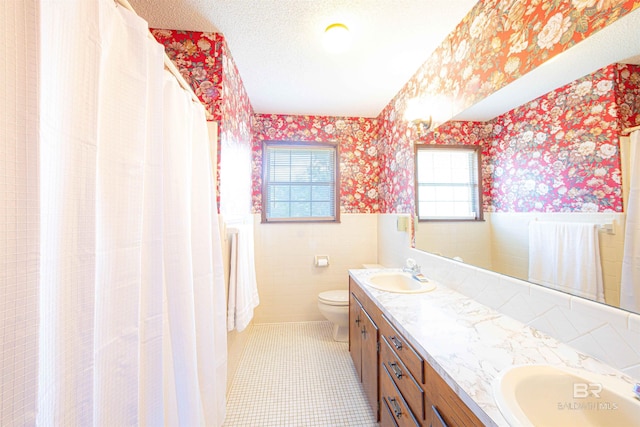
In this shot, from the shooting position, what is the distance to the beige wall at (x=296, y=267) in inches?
106

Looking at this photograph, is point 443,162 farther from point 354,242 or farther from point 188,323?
point 188,323

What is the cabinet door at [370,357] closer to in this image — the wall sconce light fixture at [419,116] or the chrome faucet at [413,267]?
the chrome faucet at [413,267]

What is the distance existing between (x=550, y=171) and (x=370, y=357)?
51.0 inches

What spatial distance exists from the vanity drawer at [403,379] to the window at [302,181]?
1707 millimetres

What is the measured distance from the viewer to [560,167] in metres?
0.91

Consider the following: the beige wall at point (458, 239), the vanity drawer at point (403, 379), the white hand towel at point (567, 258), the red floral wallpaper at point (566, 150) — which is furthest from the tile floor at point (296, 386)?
the red floral wallpaper at point (566, 150)

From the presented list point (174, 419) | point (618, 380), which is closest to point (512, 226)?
point (618, 380)

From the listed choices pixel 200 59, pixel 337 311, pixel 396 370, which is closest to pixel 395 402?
pixel 396 370

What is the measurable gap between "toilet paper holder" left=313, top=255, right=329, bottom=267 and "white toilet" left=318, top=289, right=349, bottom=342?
366mm

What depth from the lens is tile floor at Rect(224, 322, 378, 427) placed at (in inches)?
57.7

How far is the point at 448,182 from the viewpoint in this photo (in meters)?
1.64

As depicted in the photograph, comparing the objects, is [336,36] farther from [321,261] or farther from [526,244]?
[321,261]

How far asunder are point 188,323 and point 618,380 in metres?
1.40

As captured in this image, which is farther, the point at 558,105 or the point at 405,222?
the point at 405,222
